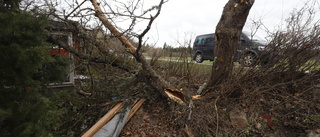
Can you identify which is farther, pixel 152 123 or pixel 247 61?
pixel 247 61

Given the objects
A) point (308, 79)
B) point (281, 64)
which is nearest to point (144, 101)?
point (281, 64)

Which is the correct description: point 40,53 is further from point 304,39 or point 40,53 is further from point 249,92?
point 304,39

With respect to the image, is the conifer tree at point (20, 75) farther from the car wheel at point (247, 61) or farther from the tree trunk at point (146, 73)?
the car wheel at point (247, 61)

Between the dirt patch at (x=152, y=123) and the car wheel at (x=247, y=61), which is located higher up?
the car wheel at (x=247, y=61)

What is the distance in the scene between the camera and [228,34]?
3316 mm

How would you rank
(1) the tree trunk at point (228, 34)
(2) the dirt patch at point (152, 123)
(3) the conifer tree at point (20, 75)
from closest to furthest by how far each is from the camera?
(3) the conifer tree at point (20, 75) → (2) the dirt patch at point (152, 123) → (1) the tree trunk at point (228, 34)

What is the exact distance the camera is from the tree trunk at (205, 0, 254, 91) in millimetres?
3271

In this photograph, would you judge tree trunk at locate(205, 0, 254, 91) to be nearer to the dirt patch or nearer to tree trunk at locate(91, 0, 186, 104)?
tree trunk at locate(91, 0, 186, 104)

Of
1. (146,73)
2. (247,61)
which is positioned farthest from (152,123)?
(247,61)

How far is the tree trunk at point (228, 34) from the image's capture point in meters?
3.27

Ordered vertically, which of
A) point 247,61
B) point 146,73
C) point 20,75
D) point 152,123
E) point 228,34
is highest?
point 228,34

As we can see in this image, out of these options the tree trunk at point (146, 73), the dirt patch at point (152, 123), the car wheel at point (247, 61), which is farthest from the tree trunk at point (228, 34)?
the dirt patch at point (152, 123)

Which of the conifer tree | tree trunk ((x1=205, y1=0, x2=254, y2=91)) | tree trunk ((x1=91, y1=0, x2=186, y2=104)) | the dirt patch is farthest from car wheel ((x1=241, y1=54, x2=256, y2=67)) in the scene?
the conifer tree

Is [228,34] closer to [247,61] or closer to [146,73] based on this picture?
[247,61]
